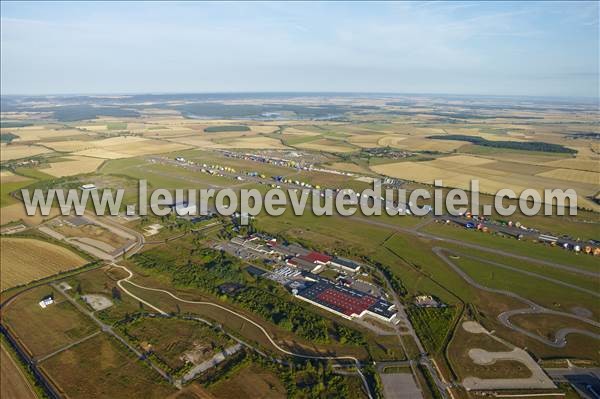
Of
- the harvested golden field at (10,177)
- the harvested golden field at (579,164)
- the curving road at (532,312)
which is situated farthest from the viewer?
the harvested golden field at (579,164)

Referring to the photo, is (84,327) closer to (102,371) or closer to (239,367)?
(102,371)

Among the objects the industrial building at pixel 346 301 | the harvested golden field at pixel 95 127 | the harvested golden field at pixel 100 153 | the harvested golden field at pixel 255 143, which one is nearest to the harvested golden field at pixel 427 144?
the harvested golden field at pixel 255 143

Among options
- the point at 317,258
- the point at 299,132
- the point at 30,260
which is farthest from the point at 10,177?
the point at 299,132

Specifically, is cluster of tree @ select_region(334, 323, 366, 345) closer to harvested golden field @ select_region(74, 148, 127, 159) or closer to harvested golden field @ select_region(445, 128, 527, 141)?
harvested golden field @ select_region(74, 148, 127, 159)

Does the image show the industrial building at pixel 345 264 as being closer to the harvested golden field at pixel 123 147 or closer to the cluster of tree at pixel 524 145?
the harvested golden field at pixel 123 147

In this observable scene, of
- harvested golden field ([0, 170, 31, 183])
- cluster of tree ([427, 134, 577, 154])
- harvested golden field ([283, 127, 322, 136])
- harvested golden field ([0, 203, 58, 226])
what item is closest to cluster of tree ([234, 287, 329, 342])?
harvested golden field ([0, 203, 58, 226])

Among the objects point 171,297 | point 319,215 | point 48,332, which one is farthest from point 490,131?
point 48,332
